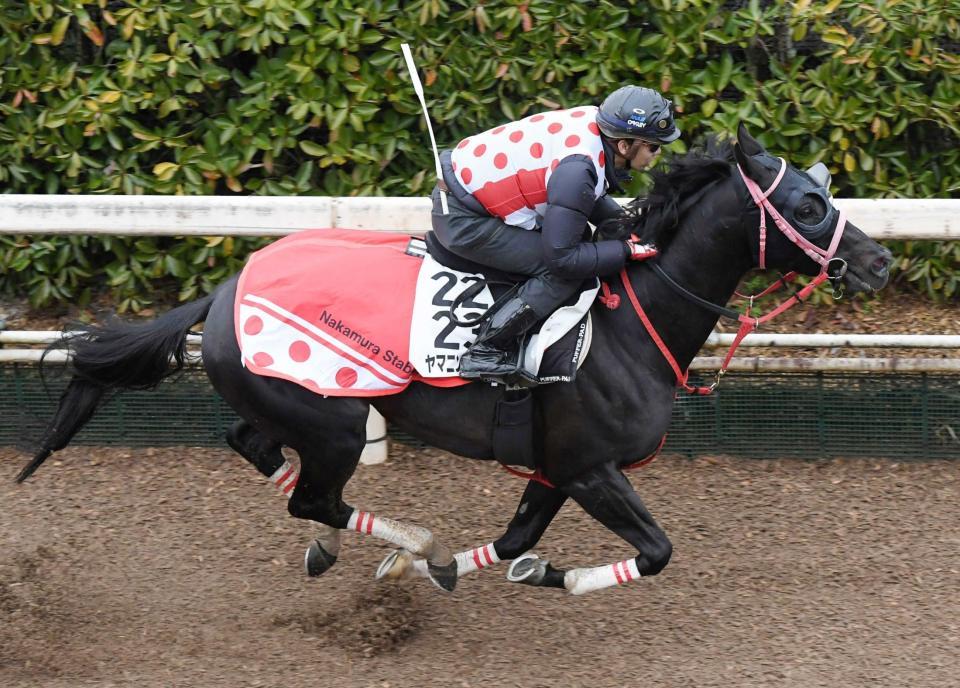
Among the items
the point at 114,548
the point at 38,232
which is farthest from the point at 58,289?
the point at 114,548

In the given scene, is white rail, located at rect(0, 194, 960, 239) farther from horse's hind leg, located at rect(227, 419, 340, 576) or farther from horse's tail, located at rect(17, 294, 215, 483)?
horse's hind leg, located at rect(227, 419, 340, 576)

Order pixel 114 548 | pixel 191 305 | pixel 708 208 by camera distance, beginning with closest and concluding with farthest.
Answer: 1. pixel 708 208
2. pixel 191 305
3. pixel 114 548

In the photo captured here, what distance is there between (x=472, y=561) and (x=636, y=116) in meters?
2.00

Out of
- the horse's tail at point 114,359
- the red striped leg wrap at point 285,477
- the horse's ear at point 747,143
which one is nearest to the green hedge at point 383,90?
the horse's tail at point 114,359

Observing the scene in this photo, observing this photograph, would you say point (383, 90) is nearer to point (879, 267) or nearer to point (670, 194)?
point (670, 194)

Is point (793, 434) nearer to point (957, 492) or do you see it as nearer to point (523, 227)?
point (957, 492)

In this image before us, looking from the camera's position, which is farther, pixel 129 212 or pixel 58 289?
pixel 58 289

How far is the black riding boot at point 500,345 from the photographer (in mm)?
4445

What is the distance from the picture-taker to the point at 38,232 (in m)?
5.73

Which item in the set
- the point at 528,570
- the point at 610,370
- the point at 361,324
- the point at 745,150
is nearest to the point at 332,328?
the point at 361,324

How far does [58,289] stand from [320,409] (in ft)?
8.53

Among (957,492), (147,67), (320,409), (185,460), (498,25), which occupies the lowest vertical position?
(185,460)

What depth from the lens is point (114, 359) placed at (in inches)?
194

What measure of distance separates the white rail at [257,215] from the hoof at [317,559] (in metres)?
1.44
